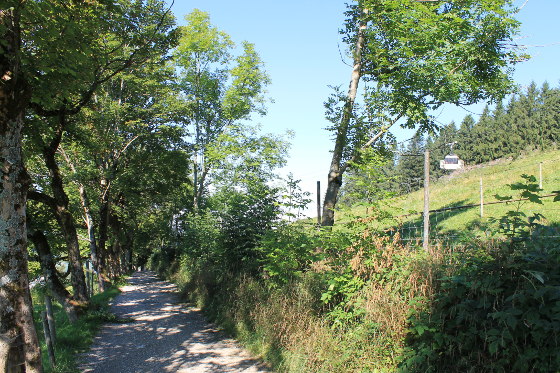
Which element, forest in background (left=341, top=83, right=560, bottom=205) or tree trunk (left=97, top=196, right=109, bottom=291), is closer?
tree trunk (left=97, top=196, right=109, bottom=291)

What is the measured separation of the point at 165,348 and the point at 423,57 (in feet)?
31.5

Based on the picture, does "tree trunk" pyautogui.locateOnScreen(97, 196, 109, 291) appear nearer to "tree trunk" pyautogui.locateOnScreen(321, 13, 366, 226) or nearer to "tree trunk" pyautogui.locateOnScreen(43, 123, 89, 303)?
"tree trunk" pyautogui.locateOnScreen(43, 123, 89, 303)

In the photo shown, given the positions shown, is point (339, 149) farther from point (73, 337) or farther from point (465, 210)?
point (465, 210)

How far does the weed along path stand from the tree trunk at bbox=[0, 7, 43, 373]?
89.9 inches

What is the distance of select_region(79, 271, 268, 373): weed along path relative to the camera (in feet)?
22.0

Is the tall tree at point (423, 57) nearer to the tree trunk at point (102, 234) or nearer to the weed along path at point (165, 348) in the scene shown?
the weed along path at point (165, 348)

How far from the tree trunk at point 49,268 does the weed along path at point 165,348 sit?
1050mm

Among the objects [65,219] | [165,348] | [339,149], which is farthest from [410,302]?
[65,219]

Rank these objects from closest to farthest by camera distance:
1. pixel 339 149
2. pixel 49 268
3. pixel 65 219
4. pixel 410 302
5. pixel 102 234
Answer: pixel 410 302
pixel 49 268
pixel 65 219
pixel 339 149
pixel 102 234

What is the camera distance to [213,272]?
12836mm

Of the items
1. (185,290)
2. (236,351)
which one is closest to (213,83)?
(185,290)

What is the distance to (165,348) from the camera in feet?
26.2

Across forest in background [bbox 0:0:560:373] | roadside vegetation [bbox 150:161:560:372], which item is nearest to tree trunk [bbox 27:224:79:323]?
forest in background [bbox 0:0:560:373]

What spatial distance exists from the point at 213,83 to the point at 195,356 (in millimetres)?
19475
